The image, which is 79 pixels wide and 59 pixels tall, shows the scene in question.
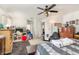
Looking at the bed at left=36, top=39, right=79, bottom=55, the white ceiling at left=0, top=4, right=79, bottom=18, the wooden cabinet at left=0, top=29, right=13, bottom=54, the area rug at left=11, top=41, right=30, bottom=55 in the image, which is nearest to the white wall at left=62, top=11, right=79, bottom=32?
the white ceiling at left=0, top=4, right=79, bottom=18

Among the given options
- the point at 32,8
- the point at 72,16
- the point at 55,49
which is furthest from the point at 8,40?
the point at 72,16

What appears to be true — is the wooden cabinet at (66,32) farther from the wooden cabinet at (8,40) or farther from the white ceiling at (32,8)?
the wooden cabinet at (8,40)

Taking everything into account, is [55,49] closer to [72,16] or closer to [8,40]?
[72,16]

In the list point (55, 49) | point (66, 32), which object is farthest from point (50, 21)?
point (55, 49)

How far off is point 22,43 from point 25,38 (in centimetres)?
8

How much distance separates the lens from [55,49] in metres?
1.59

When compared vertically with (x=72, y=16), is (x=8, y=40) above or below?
below

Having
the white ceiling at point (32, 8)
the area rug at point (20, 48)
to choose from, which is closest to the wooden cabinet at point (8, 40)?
the area rug at point (20, 48)

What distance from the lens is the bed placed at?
158 cm

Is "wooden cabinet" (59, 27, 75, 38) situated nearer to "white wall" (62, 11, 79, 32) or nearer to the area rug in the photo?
"white wall" (62, 11, 79, 32)

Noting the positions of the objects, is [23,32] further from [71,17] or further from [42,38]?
[71,17]

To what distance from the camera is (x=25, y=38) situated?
1.57 metres

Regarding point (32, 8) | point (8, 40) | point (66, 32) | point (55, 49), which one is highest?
point (32, 8)

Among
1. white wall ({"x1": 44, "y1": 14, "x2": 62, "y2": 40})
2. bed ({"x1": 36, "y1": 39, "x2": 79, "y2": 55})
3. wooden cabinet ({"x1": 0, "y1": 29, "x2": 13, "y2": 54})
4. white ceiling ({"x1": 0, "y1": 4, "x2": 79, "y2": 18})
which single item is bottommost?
bed ({"x1": 36, "y1": 39, "x2": 79, "y2": 55})
